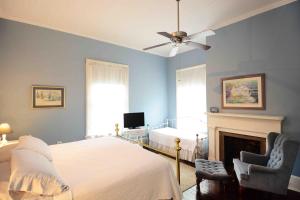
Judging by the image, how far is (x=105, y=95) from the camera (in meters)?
4.49

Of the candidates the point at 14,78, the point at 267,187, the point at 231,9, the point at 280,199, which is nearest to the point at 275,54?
the point at 231,9

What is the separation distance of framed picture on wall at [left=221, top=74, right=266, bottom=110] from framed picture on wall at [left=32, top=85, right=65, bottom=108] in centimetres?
350

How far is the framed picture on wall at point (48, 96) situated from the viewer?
3553 mm

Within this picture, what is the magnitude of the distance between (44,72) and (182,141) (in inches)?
135

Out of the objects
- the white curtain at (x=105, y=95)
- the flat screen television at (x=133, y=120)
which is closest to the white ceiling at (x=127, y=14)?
the white curtain at (x=105, y=95)

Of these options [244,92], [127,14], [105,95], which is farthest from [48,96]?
[244,92]

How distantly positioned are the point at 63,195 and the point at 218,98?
10.9 feet

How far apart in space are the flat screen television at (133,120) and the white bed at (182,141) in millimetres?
472

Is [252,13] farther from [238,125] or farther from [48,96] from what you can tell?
[48,96]

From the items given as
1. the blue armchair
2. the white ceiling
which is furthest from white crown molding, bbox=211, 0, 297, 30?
the blue armchair

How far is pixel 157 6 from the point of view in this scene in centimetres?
293

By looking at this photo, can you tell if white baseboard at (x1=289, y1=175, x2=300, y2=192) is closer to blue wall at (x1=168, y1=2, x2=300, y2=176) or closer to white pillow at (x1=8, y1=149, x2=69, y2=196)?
blue wall at (x1=168, y1=2, x2=300, y2=176)

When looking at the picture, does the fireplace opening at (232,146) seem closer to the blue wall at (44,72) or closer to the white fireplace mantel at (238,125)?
the white fireplace mantel at (238,125)

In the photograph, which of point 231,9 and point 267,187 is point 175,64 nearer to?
point 231,9
